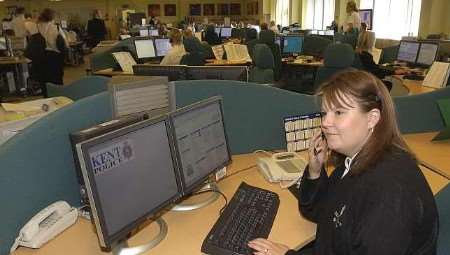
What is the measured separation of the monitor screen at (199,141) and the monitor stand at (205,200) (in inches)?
3.3

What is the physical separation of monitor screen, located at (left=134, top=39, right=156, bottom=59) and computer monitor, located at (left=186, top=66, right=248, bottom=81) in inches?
162

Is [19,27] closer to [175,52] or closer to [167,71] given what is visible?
[175,52]

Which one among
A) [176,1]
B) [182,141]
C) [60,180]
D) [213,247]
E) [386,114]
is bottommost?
[213,247]

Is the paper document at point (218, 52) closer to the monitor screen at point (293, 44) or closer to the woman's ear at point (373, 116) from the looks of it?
the monitor screen at point (293, 44)

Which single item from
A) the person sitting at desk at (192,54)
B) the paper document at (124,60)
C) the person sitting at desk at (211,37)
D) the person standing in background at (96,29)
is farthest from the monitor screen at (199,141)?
the person standing in background at (96,29)

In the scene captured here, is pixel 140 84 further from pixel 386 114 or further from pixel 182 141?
pixel 386 114

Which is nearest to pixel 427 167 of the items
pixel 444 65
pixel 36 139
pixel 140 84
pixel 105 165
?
pixel 140 84

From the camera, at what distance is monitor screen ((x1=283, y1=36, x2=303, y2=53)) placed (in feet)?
24.1

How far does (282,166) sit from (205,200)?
0.45m

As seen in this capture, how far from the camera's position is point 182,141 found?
1568 millimetres

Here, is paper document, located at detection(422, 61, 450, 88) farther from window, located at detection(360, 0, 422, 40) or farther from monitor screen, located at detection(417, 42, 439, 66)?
window, located at detection(360, 0, 422, 40)

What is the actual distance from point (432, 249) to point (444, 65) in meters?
3.07

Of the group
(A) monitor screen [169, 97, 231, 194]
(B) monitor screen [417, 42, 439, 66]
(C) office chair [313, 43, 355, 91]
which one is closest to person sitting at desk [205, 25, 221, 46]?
(B) monitor screen [417, 42, 439, 66]

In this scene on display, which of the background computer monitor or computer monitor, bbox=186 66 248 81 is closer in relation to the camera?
the background computer monitor
